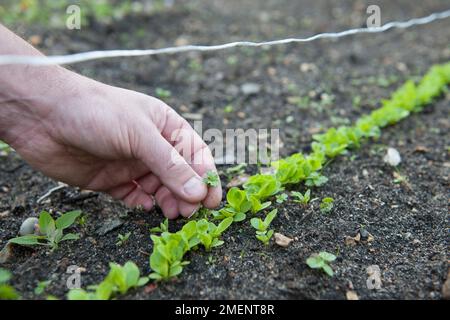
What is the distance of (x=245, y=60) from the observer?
4.00m

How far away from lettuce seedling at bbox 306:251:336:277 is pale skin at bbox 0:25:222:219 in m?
0.46

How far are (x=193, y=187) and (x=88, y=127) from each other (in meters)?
0.48

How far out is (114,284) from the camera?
159cm

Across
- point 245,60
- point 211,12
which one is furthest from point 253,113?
point 211,12

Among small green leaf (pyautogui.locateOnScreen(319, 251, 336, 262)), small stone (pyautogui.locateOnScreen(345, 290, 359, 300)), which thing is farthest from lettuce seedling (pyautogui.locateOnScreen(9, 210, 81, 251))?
small stone (pyautogui.locateOnScreen(345, 290, 359, 300))

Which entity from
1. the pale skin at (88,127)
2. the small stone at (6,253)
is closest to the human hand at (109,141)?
the pale skin at (88,127)

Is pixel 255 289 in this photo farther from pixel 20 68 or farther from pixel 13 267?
pixel 20 68

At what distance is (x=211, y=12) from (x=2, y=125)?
12.1ft

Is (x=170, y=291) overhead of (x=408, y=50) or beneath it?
beneath

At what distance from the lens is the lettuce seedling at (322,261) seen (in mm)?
1684

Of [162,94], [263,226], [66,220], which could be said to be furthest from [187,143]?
[162,94]

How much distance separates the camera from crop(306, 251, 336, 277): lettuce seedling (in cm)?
168

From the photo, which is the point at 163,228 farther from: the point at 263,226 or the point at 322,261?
the point at 322,261

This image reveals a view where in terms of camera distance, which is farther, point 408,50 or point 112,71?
point 408,50
